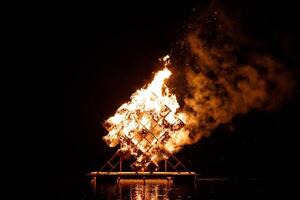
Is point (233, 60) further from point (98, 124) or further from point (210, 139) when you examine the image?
point (98, 124)

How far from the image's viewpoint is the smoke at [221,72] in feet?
42.7

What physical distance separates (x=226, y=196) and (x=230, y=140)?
23.1 feet

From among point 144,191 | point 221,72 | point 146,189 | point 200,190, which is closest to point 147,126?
point 144,191

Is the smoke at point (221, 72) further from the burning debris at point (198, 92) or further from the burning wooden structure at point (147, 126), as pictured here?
the burning wooden structure at point (147, 126)

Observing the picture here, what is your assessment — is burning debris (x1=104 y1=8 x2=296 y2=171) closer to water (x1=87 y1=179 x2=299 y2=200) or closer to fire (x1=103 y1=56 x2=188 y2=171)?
fire (x1=103 y1=56 x2=188 y2=171)

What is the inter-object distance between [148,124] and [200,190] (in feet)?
7.69

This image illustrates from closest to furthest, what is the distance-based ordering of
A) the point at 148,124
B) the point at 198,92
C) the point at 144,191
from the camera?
the point at 148,124, the point at 144,191, the point at 198,92

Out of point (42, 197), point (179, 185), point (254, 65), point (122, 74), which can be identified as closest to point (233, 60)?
point (254, 65)

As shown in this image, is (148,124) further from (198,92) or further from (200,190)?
(200,190)

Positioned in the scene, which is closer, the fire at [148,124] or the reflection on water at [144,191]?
the reflection on water at [144,191]

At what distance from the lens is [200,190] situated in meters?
13.5

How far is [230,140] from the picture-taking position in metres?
19.0

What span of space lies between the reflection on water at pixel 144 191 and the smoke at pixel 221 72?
171 centimetres

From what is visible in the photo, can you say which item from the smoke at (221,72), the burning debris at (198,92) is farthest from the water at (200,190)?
the smoke at (221,72)
